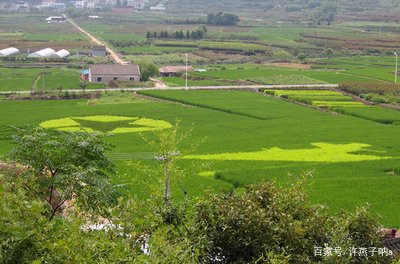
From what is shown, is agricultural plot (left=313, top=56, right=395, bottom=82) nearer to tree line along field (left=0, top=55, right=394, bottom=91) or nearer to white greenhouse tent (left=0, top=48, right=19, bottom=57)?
tree line along field (left=0, top=55, right=394, bottom=91)

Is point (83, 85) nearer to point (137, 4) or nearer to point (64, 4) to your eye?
point (64, 4)

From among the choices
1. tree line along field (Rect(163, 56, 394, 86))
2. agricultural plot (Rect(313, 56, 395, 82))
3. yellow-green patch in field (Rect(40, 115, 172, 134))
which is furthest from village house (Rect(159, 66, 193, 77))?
yellow-green patch in field (Rect(40, 115, 172, 134))

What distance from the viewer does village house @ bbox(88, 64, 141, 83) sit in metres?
54.6

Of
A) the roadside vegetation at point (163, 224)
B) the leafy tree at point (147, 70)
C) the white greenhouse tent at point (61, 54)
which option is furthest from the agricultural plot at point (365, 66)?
the roadside vegetation at point (163, 224)

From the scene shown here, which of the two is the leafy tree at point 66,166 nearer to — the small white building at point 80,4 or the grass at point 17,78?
the grass at point 17,78

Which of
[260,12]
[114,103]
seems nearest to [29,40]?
[114,103]

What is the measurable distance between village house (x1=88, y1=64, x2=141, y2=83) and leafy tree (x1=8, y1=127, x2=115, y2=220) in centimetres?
3848

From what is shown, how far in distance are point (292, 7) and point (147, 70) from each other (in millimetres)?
94435

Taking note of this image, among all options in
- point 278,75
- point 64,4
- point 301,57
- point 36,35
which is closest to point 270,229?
point 278,75

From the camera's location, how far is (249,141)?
103 feet

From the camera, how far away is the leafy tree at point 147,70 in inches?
2235

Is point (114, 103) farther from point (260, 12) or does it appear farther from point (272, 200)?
point (260, 12)

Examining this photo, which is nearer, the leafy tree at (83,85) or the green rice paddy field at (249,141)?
the green rice paddy field at (249,141)

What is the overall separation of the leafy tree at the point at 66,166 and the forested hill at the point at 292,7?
112299 millimetres
